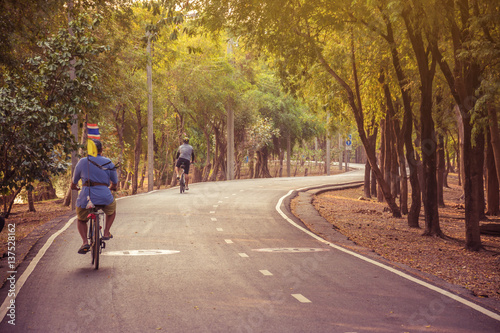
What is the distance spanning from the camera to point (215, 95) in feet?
139

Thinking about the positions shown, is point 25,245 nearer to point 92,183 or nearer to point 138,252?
point 138,252

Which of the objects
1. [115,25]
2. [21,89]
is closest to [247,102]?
[115,25]

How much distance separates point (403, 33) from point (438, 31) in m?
2.98

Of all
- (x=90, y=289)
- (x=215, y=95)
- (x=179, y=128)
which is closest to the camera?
(x=90, y=289)

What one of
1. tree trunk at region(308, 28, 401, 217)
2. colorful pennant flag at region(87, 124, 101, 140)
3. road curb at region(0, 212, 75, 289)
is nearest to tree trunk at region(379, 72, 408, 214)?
tree trunk at region(308, 28, 401, 217)

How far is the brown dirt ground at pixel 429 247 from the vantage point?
974 cm

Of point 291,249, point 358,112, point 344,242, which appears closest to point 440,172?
point 358,112

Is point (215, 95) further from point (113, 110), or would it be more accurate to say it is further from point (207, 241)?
point (207, 241)

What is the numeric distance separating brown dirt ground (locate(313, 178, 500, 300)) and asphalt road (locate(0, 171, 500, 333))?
3.84 feet

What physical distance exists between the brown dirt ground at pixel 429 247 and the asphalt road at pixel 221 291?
1.17 metres

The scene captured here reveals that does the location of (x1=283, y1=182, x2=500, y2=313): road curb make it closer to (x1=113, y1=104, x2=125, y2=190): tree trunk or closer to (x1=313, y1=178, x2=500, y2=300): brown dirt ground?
(x1=313, y1=178, x2=500, y2=300): brown dirt ground

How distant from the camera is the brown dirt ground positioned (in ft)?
32.0

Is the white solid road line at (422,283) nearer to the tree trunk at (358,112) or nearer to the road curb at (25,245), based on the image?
the tree trunk at (358,112)

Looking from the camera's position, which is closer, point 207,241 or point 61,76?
point 207,241
